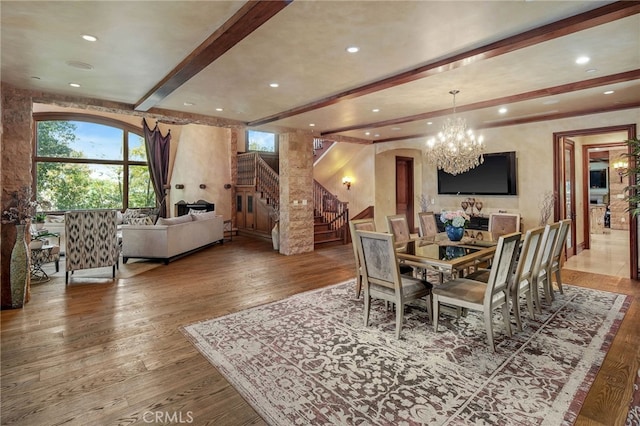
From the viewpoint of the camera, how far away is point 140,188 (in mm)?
10797

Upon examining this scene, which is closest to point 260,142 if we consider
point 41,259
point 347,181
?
point 347,181

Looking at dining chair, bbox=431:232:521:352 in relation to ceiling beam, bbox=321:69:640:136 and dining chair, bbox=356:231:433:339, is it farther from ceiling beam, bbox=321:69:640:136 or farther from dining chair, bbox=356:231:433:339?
ceiling beam, bbox=321:69:640:136

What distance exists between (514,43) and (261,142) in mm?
9982

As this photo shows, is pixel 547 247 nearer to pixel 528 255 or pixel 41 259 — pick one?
pixel 528 255

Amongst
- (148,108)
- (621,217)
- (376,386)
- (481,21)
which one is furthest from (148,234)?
(621,217)

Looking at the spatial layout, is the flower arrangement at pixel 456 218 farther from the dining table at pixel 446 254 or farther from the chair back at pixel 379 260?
the chair back at pixel 379 260

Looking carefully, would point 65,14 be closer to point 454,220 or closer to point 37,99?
point 37,99

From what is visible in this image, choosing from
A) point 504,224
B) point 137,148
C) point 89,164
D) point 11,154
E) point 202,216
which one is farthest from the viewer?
point 137,148

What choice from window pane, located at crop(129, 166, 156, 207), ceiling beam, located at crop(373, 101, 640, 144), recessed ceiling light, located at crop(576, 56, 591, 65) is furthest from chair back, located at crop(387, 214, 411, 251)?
window pane, located at crop(129, 166, 156, 207)

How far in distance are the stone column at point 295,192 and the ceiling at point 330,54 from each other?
1742mm

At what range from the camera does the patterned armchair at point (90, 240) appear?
203 inches

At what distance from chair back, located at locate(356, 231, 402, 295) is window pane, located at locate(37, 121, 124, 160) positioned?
33.2 feet

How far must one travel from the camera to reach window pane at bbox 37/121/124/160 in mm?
9250

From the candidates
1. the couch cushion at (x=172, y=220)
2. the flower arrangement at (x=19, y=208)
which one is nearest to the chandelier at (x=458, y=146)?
the couch cushion at (x=172, y=220)
